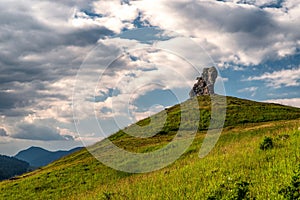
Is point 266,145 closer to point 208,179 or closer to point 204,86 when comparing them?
point 208,179

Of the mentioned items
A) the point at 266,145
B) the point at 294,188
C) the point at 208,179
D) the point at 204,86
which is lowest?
→ the point at 208,179

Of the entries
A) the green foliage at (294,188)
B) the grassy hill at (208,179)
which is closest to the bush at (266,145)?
the grassy hill at (208,179)

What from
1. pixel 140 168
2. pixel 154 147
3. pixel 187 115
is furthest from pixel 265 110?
pixel 140 168

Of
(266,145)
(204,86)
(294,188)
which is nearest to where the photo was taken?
(294,188)

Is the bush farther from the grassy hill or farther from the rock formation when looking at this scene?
the rock formation

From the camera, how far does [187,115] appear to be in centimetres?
9644

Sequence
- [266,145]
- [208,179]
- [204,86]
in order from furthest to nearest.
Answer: [204,86] → [266,145] → [208,179]

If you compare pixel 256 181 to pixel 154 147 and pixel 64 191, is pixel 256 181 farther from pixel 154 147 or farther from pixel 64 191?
pixel 154 147

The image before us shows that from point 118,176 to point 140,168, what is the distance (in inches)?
128

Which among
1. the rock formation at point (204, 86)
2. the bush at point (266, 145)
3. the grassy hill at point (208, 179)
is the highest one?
the rock formation at point (204, 86)

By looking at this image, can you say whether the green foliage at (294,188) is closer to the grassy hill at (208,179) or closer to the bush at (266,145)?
the grassy hill at (208,179)

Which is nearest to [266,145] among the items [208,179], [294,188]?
[208,179]

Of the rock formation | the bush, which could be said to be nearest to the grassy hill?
the bush

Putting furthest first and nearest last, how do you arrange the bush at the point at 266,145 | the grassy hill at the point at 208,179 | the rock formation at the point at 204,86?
1. the rock formation at the point at 204,86
2. the bush at the point at 266,145
3. the grassy hill at the point at 208,179
